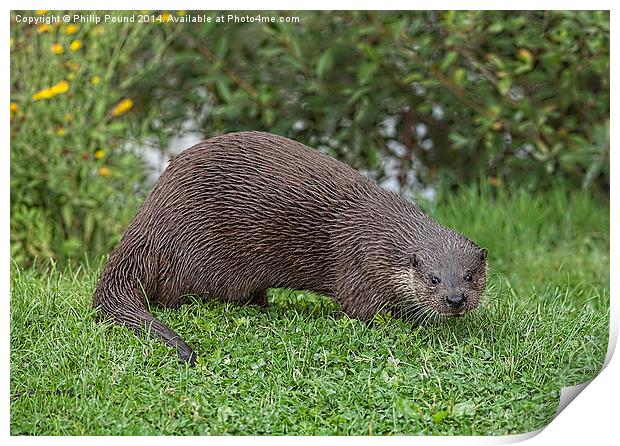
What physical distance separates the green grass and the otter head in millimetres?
149

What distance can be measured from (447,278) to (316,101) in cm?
229

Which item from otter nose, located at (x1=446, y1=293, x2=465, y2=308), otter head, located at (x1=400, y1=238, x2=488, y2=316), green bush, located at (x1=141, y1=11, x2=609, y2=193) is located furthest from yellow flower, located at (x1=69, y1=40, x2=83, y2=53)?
otter nose, located at (x1=446, y1=293, x2=465, y2=308)

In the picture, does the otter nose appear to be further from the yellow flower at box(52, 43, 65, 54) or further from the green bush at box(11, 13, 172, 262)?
the yellow flower at box(52, 43, 65, 54)

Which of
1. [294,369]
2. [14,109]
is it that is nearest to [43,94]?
[14,109]

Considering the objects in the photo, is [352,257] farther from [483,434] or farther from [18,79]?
[18,79]

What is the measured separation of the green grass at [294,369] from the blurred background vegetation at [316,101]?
1059 mm

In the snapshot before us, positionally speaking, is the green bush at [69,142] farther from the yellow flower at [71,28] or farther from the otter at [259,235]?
the otter at [259,235]

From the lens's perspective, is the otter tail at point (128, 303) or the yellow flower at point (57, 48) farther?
the yellow flower at point (57, 48)

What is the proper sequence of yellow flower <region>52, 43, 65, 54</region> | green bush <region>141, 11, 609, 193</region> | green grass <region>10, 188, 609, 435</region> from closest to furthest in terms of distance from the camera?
green grass <region>10, 188, 609, 435</region> < yellow flower <region>52, 43, 65, 54</region> < green bush <region>141, 11, 609, 193</region>

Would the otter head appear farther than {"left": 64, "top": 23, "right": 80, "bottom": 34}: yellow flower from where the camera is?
No

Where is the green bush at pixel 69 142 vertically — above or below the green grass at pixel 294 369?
above

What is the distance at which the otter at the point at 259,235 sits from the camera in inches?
152

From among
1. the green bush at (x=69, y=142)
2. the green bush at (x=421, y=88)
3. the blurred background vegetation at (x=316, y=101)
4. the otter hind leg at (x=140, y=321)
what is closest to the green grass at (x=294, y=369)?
the otter hind leg at (x=140, y=321)

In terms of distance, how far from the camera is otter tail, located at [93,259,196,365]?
3.74m
